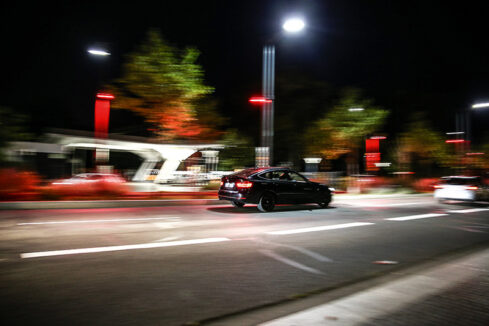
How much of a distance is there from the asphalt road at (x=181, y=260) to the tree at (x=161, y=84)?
28.5ft

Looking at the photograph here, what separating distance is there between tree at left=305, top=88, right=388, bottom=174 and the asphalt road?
16.4 m

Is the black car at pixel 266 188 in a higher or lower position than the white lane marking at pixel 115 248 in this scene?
higher

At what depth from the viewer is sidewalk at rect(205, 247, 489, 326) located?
3.33 meters

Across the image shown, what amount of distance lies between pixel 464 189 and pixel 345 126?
10974 mm

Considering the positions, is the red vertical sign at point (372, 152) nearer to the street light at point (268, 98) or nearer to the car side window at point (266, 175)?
the street light at point (268, 98)

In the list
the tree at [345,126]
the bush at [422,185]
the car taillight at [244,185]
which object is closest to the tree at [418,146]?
the bush at [422,185]

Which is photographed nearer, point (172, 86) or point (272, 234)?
point (272, 234)

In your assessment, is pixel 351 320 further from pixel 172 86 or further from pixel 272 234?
pixel 172 86

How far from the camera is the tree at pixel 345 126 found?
84.0 ft

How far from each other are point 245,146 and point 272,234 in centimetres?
2740

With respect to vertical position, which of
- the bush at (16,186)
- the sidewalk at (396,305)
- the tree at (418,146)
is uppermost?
the tree at (418,146)

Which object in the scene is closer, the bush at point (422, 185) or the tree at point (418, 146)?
the bush at point (422, 185)

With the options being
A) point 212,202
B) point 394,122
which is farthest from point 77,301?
point 394,122

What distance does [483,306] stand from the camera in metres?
3.75
